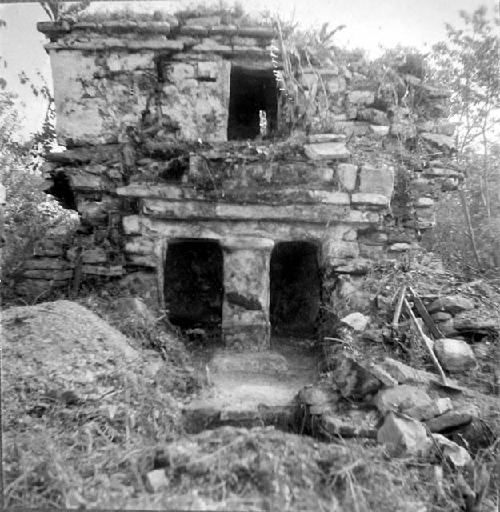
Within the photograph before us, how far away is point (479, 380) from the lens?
3.05 metres

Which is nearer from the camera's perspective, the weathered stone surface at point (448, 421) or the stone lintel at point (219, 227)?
the weathered stone surface at point (448, 421)

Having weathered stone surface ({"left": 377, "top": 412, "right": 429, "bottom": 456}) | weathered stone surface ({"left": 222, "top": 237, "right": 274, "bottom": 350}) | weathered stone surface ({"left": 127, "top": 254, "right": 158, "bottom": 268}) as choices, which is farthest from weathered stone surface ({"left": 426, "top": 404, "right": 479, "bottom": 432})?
weathered stone surface ({"left": 127, "top": 254, "right": 158, "bottom": 268})

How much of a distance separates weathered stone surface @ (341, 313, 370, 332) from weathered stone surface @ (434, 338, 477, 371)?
0.60 metres

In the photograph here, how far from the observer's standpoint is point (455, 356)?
Result: 124 inches

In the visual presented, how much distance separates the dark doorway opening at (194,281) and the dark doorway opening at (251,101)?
6.18 feet

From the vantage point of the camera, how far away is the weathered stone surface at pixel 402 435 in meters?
2.28

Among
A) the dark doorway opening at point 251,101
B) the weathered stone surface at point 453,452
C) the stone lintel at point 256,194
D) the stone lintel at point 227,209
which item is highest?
the dark doorway opening at point 251,101

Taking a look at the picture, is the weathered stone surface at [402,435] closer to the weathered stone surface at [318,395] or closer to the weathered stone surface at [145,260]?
the weathered stone surface at [318,395]

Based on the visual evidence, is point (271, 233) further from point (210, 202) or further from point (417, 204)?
point (417, 204)

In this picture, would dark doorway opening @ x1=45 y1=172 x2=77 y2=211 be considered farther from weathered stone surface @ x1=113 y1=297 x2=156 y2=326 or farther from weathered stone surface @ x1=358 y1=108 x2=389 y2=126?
weathered stone surface @ x1=358 y1=108 x2=389 y2=126

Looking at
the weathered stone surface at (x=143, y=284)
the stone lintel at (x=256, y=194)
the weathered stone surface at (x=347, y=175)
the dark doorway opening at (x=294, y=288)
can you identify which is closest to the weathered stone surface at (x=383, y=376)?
the stone lintel at (x=256, y=194)

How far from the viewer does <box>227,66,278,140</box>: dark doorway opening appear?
466cm

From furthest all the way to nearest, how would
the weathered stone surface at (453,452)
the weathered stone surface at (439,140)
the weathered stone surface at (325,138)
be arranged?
1. the weathered stone surface at (439,140)
2. the weathered stone surface at (325,138)
3. the weathered stone surface at (453,452)

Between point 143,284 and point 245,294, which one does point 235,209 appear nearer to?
point 245,294
